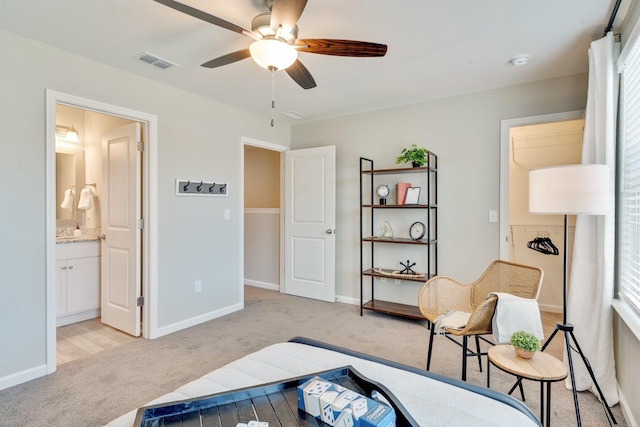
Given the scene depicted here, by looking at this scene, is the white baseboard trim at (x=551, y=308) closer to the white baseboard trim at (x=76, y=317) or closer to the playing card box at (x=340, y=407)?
the playing card box at (x=340, y=407)

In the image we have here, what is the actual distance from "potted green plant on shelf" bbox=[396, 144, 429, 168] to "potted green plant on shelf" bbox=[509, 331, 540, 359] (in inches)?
86.4

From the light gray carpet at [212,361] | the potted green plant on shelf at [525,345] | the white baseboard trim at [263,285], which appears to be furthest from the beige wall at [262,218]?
the potted green plant on shelf at [525,345]

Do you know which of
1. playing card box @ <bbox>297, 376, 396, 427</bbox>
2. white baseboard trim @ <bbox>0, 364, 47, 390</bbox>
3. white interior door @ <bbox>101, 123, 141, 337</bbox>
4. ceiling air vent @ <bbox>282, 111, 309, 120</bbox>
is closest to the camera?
playing card box @ <bbox>297, 376, 396, 427</bbox>

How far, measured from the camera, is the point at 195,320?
3.58 meters

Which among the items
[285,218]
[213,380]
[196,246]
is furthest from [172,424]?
[285,218]

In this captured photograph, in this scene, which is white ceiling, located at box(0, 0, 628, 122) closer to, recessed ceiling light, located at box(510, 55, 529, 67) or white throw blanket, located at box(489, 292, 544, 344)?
recessed ceiling light, located at box(510, 55, 529, 67)

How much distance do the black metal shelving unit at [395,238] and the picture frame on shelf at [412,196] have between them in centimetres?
9

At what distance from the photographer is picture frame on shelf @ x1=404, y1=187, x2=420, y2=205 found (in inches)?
148

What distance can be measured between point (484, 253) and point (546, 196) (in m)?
1.67

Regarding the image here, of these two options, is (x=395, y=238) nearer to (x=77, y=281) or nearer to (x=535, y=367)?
(x=535, y=367)

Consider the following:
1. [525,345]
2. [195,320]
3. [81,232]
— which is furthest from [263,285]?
[525,345]

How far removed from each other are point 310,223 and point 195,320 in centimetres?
182

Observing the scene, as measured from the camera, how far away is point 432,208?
3.72m

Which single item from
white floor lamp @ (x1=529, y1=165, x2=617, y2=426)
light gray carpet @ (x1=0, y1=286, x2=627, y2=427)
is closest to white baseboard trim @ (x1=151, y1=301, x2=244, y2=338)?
light gray carpet @ (x1=0, y1=286, x2=627, y2=427)
